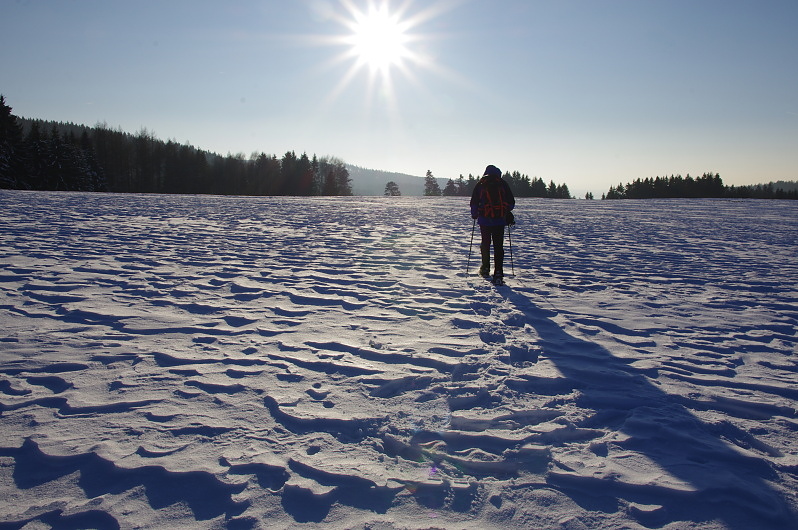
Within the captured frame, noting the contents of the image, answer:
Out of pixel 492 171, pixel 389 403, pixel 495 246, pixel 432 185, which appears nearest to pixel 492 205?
pixel 492 171

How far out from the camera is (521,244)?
12883 mm

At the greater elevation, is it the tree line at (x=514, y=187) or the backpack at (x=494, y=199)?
the tree line at (x=514, y=187)

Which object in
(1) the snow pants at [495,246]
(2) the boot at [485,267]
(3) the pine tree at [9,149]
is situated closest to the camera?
(1) the snow pants at [495,246]

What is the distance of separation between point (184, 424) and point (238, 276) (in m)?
4.78

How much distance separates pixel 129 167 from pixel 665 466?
84.0m

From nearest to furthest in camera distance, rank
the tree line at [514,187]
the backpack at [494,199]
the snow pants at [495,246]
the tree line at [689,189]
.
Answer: the snow pants at [495,246] → the backpack at [494,199] → the tree line at [689,189] → the tree line at [514,187]

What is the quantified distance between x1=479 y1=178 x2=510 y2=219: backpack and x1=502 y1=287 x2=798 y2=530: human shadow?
4443mm

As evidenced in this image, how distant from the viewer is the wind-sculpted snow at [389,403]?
7.11 feet

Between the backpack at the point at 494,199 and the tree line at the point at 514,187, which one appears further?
the tree line at the point at 514,187

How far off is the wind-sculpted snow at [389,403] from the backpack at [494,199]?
1526 mm

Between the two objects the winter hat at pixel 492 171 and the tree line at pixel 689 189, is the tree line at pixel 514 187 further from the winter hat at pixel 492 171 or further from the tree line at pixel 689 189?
the winter hat at pixel 492 171

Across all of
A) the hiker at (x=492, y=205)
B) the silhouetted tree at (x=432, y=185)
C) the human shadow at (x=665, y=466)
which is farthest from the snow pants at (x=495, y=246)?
the silhouetted tree at (x=432, y=185)

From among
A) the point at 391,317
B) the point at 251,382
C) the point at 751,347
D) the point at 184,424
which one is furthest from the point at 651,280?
the point at 184,424

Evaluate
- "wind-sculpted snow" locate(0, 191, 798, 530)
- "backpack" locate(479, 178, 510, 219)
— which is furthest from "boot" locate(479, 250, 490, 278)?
"wind-sculpted snow" locate(0, 191, 798, 530)
